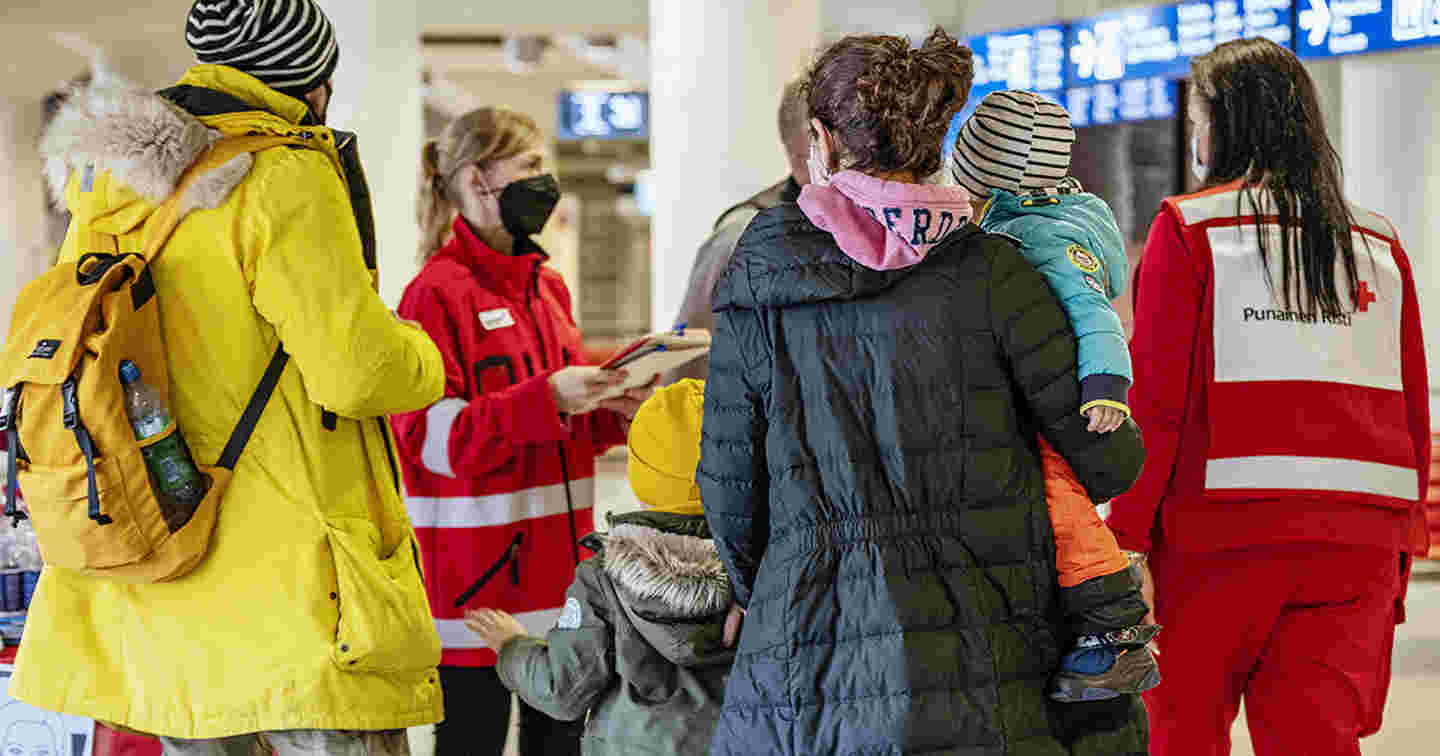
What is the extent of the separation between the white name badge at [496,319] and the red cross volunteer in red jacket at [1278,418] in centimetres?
120

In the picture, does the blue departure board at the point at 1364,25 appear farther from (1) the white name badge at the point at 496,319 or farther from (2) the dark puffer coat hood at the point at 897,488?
(2) the dark puffer coat hood at the point at 897,488

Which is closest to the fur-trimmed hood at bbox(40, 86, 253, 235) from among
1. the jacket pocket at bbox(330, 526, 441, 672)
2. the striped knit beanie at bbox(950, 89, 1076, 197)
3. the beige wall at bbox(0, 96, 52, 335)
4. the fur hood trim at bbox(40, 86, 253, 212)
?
the fur hood trim at bbox(40, 86, 253, 212)

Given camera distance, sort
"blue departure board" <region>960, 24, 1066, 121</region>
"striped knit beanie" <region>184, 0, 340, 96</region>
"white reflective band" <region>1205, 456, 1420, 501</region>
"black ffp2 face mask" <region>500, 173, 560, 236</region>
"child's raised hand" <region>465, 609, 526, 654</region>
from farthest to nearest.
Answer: "blue departure board" <region>960, 24, 1066, 121</region>, "black ffp2 face mask" <region>500, 173, 560, 236</region>, "white reflective band" <region>1205, 456, 1420, 501</region>, "child's raised hand" <region>465, 609, 526, 654</region>, "striped knit beanie" <region>184, 0, 340, 96</region>

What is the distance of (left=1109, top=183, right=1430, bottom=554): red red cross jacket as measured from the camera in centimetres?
273

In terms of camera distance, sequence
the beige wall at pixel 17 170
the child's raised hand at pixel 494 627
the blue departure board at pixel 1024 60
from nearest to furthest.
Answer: the child's raised hand at pixel 494 627
the blue departure board at pixel 1024 60
the beige wall at pixel 17 170

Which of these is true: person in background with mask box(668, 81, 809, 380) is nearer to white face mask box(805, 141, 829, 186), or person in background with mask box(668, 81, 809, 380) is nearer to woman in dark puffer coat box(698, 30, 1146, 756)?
white face mask box(805, 141, 829, 186)

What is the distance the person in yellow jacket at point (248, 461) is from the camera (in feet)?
7.17

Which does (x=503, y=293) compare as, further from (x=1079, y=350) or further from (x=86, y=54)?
(x=86, y=54)

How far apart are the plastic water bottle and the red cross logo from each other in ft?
6.41

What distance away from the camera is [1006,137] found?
2.21 m

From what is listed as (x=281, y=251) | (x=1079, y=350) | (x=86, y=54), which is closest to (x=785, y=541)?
(x=1079, y=350)

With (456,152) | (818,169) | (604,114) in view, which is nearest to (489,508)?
(456,152)

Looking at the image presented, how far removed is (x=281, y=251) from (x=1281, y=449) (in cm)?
170

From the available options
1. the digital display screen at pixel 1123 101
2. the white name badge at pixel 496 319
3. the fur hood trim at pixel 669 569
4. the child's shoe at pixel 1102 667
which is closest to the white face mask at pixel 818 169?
the fur hood trim at pixel 669 569
